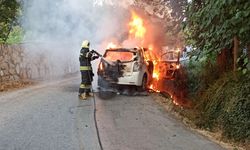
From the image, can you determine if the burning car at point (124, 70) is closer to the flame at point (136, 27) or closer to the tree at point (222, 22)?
the tree at point (222, 22)

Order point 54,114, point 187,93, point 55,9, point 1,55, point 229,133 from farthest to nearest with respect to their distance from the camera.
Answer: point 55,9, point 1,55, point 187,93, point 54,114, point 229,133

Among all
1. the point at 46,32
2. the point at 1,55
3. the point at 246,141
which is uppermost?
the point at 46,32

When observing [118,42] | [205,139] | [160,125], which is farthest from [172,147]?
[118,42]

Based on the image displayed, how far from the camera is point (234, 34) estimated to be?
25.4 ft

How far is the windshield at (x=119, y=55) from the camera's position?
16188 mm

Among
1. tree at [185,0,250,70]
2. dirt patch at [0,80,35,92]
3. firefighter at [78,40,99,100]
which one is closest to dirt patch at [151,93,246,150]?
tree at [185,0,250,70]

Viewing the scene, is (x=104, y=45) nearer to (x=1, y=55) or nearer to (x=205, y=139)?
(x=1, y=55)

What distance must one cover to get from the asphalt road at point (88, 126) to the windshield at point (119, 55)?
8.80 feet

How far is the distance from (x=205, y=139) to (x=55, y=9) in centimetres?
1935

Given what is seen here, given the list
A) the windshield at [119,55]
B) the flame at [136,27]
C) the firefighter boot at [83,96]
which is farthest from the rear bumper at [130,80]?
the flame at [136,27]

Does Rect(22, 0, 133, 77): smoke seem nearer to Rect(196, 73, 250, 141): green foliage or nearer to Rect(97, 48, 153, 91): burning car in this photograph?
Rect(97, 48, 153, 91): burning car

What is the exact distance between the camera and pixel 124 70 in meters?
15.7

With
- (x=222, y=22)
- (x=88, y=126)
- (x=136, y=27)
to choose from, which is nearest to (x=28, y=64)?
(x=136, y=27)

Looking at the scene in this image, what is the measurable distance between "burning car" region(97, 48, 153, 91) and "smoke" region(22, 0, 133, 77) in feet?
31.0
